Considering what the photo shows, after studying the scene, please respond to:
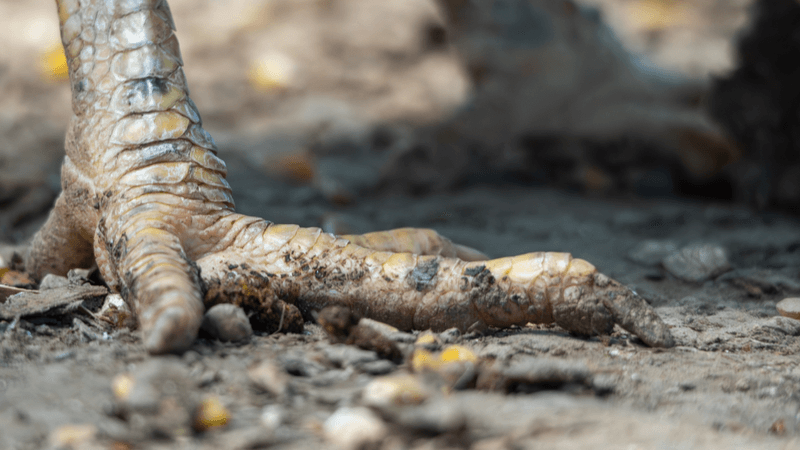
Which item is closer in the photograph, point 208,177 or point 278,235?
point 278,235

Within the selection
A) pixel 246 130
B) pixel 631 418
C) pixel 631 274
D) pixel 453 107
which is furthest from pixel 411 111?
pixel 631 418

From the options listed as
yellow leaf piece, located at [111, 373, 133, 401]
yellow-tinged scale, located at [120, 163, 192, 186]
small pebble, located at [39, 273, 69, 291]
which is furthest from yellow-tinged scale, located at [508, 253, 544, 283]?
small pebble, located at [39, 273, 69, 291]

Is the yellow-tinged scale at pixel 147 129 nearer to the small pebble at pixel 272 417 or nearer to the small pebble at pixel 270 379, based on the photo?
the small pebble at pixel 270 379

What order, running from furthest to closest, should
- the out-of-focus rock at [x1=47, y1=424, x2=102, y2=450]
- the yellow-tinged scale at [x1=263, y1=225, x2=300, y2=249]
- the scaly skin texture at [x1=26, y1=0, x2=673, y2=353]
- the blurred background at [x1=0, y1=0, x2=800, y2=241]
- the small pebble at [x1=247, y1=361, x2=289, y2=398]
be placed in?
the blurred background at [x1=0, y1=0, x2=800, y2=241] < the yellow-tinged scale at [x1=263, y1=225, x2=300, y2=249] < the scaly skin texture at [x1=26, y1=0, x2=673, y2=353] < the small pebble at [x1=247, y1=361, x2=289, y2=398] < the out-of-focus rock at [x1=47, y1=424, x2=102, y2=450]

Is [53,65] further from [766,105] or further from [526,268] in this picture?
[766,105]

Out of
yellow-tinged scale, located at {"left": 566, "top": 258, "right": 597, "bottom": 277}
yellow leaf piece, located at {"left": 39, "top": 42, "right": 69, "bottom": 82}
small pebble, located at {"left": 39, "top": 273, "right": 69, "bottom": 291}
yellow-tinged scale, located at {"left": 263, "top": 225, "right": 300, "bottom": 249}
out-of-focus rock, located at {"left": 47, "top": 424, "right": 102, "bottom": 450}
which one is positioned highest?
yellow leaf piece, located at {"left": 39, "top": 42, "right": 69, "bottom": 82}

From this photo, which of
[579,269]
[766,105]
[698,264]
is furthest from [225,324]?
[766,105]

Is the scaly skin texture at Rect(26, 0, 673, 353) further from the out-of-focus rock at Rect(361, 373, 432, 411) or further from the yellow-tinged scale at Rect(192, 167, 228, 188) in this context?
the out-of-focus rock at Rect(361, 373, 432, 411)
